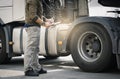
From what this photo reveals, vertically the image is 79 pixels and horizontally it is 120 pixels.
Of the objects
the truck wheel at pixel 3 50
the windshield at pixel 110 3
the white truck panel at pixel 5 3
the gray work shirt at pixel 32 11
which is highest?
the white truck panel at pixel 5 3

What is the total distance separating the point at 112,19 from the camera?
29.4 ft

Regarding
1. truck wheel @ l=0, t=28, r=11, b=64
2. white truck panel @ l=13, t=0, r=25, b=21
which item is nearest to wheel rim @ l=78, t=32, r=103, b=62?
white truck panel @ l=13, t=0, r=25, b=21

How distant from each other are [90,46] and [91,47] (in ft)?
0.16

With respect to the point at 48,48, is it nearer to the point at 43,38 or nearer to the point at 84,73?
the point at 43,38

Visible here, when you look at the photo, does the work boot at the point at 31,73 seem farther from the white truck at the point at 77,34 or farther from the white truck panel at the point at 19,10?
→ the white truck panel at the point at 19,10

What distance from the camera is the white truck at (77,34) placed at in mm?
8688

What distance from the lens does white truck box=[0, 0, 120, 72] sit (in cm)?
869

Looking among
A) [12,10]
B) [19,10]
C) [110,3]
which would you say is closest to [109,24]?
[110,3]

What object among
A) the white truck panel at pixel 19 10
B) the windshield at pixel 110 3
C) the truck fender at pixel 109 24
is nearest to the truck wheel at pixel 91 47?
the truck fender at pixel 109 24

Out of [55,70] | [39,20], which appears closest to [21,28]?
[55,70]

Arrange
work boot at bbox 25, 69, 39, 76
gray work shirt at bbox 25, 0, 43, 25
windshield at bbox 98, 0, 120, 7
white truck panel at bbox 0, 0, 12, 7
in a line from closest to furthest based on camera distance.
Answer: gray work shirt at bbox 25, 0, 43, 25
work boot at bbox 25, 69, 39, 76
windshield at bbox 98, 0, 120, 7
white truck panel at bbox 0, 0, 12, 7

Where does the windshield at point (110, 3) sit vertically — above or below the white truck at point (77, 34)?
above

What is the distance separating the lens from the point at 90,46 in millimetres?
9219

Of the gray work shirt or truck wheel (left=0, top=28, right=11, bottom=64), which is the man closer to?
the gray work shirt
